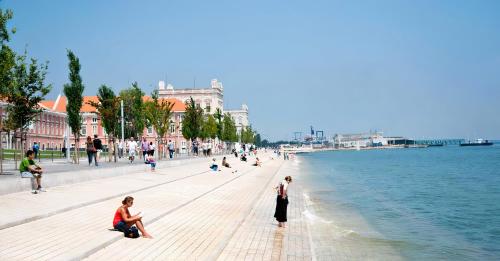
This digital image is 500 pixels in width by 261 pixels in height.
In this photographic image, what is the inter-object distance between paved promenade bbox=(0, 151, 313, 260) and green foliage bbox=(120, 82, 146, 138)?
4312 cm

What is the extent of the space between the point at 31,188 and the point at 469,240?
634 inches

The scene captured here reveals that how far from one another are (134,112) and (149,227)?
54.9 m

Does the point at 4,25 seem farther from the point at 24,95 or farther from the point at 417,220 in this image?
the point at 417,220

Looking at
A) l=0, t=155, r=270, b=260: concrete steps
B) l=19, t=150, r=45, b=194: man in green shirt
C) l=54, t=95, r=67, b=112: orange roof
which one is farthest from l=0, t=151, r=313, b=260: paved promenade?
l=54, t=95, r=67, b=112: orange roof

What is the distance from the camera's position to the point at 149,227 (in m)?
14.5

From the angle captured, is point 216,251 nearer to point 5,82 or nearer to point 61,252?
point 61,252

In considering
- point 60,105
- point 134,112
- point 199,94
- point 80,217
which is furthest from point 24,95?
point 199,94

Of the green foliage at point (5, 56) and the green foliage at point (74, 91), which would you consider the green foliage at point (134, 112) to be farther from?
the green foliage at point (5, 56)

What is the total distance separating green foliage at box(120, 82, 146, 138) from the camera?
6706 cm

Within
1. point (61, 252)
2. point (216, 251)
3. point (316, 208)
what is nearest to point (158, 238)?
point (216, 251)

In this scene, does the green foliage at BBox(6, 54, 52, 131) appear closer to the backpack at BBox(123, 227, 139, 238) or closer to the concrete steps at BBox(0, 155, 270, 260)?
the concrete steps at BBox(0, 155, 270, 260)

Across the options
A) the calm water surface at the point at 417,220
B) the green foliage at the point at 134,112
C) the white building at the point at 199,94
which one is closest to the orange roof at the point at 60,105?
the white building at the point at 199,94

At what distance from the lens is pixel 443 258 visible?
15.7m

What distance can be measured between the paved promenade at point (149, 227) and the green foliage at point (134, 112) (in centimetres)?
4312
